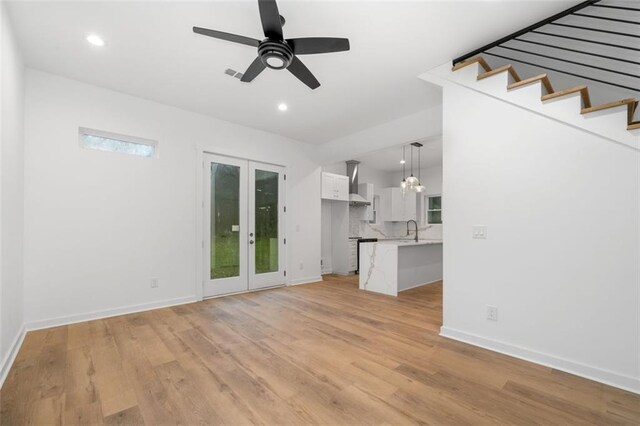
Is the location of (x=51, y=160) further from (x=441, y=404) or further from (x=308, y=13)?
(x=441, y=404)

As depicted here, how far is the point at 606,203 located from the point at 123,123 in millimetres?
5253

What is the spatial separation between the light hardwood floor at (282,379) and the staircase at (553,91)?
82.3 inches

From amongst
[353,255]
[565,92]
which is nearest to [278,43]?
[565,92]

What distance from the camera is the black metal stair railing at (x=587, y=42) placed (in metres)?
2.23

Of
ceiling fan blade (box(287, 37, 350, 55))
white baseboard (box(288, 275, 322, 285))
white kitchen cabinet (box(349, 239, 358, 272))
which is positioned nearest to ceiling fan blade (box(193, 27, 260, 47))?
ceiling fan blade (box(287, 37, 350, 55))

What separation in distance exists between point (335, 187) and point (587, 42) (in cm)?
460

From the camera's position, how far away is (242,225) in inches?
189

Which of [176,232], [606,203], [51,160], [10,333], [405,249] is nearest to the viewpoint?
[606,203]

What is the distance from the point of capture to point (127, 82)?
3.38 meters

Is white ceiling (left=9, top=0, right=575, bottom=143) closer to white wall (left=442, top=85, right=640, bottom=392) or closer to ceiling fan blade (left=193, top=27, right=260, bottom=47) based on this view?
ceiling fan blade (left=193, top=27, right=260, bottom=47)

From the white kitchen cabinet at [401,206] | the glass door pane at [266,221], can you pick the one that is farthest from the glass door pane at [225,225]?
the white kitchen cabinet at [401,206]

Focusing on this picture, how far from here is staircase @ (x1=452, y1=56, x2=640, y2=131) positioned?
80.4 inches

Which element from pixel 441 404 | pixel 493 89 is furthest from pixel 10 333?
pixel 493 89

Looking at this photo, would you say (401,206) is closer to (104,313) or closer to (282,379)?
(282,379)
